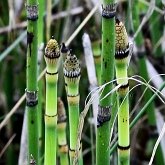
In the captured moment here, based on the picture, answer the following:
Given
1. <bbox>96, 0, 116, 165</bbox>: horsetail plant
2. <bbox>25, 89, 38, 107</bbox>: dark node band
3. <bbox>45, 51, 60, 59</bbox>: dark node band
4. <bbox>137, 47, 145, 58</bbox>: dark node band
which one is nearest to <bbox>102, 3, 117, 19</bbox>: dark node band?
<bbox>96, 0, 116, 165</bbox>: horsetail plant

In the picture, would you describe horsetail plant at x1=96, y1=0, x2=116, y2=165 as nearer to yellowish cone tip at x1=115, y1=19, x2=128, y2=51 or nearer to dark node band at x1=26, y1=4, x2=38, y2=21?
yellowish cone tip at x1=115, y1=19, x2=128, y2=51

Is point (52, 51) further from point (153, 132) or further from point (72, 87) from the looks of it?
point (153, 132)

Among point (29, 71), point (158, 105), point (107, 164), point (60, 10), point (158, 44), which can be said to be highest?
point (60, 10)

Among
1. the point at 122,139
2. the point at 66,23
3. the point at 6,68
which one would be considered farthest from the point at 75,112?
the point at 6,68

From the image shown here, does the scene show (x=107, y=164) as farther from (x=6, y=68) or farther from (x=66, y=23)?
(x=6, y=68)

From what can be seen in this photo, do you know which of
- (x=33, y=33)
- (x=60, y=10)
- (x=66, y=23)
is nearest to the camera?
(x=33, y=33)

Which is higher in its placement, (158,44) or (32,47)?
(158,44)

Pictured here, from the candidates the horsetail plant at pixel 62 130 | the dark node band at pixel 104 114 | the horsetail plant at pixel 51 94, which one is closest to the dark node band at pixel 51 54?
the horsetail plant at pixel 51 94
